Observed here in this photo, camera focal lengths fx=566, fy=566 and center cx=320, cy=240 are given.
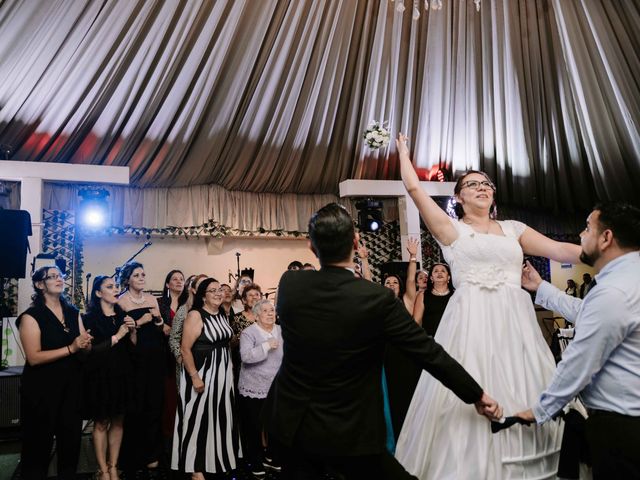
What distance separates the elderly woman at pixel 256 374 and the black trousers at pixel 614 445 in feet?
9.15

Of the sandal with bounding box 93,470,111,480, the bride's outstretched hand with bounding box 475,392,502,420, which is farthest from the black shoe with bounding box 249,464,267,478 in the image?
the bride's outstretched hand with bounding box 475,392,502,420

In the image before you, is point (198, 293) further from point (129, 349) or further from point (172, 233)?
point (172, 233)

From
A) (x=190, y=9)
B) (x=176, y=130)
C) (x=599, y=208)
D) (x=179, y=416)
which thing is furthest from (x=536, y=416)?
(x=176, y=130)

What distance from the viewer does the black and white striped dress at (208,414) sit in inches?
160

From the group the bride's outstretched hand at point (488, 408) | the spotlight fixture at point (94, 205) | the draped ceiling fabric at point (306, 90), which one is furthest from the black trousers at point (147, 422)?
the spotlight fixture at point (94, 205)

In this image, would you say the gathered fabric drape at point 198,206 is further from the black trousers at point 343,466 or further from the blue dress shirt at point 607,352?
the blue dress shirt at point 607,352

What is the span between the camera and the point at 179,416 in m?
4.12

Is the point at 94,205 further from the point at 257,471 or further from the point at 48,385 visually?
the point at 257,471

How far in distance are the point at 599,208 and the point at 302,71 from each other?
19.9 feet

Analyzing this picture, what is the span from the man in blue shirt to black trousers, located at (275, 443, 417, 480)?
484mm

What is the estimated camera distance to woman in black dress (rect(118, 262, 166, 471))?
4.32 metres

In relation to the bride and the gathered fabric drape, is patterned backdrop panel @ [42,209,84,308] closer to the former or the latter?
the gathered fabric drape

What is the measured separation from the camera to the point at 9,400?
5508mm

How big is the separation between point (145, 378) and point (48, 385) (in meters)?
0.76
